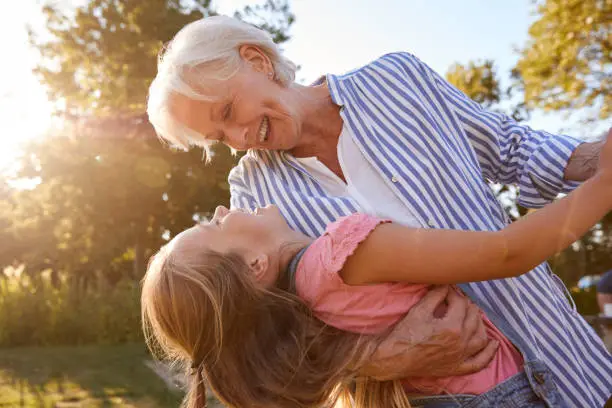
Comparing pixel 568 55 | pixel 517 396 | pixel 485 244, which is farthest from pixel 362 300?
pixel 568 55

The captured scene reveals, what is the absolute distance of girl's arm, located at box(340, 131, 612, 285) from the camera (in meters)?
1.53

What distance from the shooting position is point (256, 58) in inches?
89.3

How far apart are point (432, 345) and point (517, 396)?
251mm

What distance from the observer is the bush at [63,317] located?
10656 mm

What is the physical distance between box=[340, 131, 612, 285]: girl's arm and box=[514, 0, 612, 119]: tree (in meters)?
13.3

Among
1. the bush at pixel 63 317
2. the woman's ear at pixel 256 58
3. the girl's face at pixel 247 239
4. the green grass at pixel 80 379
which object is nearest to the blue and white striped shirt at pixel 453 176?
the girl's face at pixel 247 239

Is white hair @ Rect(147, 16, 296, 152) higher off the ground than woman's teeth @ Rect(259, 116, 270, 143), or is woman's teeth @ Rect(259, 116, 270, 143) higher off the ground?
white hair @ Rect(147, 16, 296, 152)

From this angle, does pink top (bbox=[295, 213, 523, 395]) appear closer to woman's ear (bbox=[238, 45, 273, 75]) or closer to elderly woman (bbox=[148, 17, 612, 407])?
elderly woman (bbox=[148, 17, 612, 407])

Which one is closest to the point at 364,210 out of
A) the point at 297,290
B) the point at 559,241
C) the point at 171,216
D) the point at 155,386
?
the point at 297,290

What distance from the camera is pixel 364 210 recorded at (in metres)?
1.95

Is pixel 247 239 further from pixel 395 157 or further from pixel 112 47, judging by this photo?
pixel 112 47

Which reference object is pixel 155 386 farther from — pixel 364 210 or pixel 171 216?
pixel 171 216

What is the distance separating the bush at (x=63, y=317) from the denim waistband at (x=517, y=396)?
32.2 feet

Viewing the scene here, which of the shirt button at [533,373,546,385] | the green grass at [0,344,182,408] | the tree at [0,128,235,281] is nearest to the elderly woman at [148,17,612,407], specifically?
the shirt button at [533,373,546,385]
